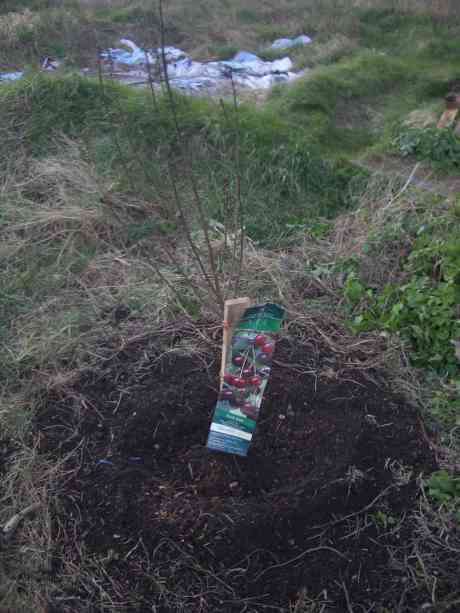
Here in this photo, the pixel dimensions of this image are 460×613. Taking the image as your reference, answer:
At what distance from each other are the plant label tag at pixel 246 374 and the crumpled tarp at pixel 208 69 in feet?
15.2

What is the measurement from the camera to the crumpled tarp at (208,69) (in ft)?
21.9

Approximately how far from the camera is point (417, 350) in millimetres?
3045

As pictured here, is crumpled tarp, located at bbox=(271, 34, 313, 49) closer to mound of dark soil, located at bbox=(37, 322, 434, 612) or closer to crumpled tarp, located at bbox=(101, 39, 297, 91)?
crumpled tarp, located at bbox=(101, 39, 297, 91)

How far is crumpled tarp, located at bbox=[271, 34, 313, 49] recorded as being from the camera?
8.09m

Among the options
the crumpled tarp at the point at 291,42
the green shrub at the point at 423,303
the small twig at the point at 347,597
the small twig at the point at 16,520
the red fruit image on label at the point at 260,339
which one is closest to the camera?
the small twig at the point at 347,597

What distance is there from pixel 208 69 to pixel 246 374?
579 cm

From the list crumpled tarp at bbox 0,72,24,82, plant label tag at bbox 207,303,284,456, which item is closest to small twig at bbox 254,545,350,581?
plant label tag at bbox 207,303,284,456

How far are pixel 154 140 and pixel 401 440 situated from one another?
361 cm

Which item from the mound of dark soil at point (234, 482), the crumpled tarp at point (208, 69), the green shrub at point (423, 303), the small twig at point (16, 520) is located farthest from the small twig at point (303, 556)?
the crumpled tarp at point (208, 69)

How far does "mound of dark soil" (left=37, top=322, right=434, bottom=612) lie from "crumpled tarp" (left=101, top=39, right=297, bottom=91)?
429 centimetres

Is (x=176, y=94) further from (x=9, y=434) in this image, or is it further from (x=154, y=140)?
(x=9, y=434)

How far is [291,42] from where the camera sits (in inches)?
325

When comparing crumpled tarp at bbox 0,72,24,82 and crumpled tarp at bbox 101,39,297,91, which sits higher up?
crumpled tarp at bbox 0,72,24,82

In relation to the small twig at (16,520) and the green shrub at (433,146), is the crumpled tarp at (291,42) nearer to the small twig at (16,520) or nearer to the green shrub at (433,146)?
the green shrub at (433,146)
